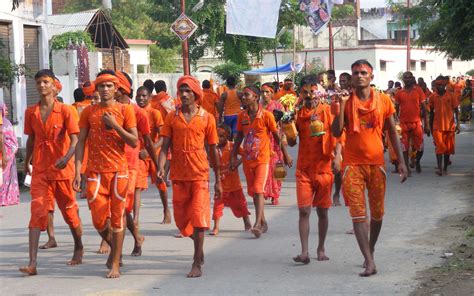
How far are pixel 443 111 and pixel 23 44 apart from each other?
13.8 meters

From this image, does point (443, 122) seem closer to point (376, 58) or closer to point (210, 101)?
point (210, 101)

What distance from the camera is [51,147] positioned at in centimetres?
919

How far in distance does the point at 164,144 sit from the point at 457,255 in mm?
3200

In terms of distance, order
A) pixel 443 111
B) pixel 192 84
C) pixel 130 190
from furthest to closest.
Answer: pixel 443 111 → pixel 130 190 → pixel 192 84

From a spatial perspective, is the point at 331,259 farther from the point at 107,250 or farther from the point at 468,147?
the point at 468,147

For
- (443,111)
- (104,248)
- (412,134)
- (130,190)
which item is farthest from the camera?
(412,134)

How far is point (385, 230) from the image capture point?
10.9 m

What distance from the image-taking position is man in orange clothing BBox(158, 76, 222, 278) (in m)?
8.68

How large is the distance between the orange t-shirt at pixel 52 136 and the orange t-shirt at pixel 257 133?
2442 millimetres

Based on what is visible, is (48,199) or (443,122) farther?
(443,122)

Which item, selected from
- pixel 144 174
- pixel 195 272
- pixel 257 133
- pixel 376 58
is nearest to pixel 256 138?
pixel 257 133

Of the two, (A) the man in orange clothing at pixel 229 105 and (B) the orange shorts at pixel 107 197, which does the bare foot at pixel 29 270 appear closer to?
(B) the orange shorts at pixel 107 197

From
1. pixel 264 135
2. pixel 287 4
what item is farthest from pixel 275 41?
pixel 264 135

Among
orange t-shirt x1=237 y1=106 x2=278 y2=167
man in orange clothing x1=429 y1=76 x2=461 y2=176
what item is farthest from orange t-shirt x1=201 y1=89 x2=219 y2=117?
orange t-shirt x1=237 y1=106 x2=278 y2=167
